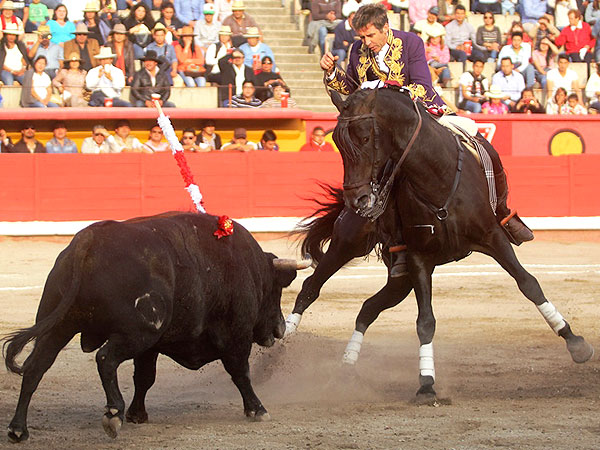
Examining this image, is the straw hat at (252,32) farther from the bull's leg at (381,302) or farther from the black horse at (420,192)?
the black horse at (420,192)

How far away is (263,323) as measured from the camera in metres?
5.29

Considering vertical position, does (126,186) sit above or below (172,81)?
below

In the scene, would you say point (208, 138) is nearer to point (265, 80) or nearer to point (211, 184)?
point (211, 184)

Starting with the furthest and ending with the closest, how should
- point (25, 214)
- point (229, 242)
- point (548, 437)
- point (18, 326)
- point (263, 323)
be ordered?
point (25, 214) → point (18, 326) → point (263, 323) → point (229, 242) → point (548, 437)

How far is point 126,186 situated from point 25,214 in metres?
1.27

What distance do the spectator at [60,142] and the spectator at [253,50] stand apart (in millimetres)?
2543

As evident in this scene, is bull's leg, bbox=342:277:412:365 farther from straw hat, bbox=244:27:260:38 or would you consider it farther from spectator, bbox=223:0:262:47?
spectator, bbox=223:0:262:47

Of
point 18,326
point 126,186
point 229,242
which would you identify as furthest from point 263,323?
point 126,186

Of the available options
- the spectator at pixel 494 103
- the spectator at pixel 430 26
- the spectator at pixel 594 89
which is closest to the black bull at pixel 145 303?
the spectator at pixel 494 103

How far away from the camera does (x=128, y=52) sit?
13.7 m

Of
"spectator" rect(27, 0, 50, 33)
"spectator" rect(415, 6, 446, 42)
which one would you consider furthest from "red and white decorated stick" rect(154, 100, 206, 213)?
"spectator" rect(415, 6, 446, 42)

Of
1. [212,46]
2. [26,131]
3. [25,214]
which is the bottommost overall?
[25,214]

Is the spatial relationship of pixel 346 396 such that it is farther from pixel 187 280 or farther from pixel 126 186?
pixel 126 186

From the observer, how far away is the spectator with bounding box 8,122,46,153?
13.6 meters
